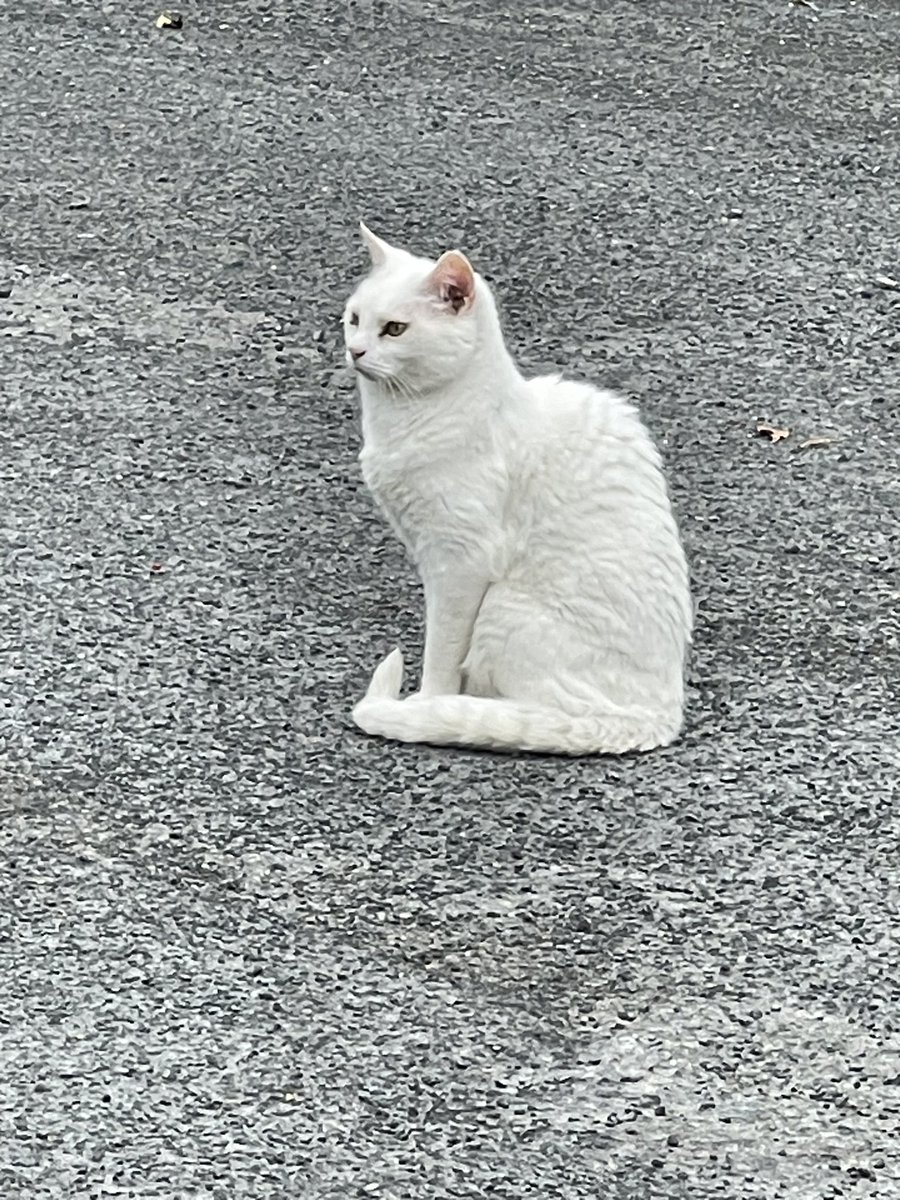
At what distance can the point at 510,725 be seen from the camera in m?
3.54

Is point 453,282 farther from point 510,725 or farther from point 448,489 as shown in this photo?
point 510,725

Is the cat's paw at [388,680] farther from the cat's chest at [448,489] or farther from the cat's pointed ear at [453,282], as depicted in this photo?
the cat's pointed ear at [453,282]

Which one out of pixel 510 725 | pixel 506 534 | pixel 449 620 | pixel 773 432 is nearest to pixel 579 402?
pixel 506 534

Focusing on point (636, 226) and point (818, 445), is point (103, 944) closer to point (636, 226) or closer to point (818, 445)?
point (818, 445)

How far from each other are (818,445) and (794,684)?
970mm

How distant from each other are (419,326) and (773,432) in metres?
1.56

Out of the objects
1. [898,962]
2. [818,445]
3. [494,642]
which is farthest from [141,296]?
[898,962]

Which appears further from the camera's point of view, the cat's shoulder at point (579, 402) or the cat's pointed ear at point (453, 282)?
the cat's shoulder at point (579, 402)

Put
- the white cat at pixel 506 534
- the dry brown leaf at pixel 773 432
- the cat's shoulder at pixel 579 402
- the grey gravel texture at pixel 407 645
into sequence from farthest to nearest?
the dry brown leaf at pixel 773 432
the cat's shoulder at pixel 579 402
the white cat at pixel 506 534
the grey gravel texture at pixel 407 645

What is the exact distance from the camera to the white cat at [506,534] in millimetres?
3506

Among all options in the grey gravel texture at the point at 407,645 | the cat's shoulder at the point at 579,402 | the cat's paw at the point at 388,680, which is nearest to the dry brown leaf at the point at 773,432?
the grey gravel texture at the point at 407,645

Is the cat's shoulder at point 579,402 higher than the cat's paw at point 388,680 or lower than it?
higher

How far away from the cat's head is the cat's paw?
20.5 inches

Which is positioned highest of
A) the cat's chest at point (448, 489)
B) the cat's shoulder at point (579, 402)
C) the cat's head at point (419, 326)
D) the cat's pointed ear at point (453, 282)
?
the cat's pointed ear at point (453, 282)
